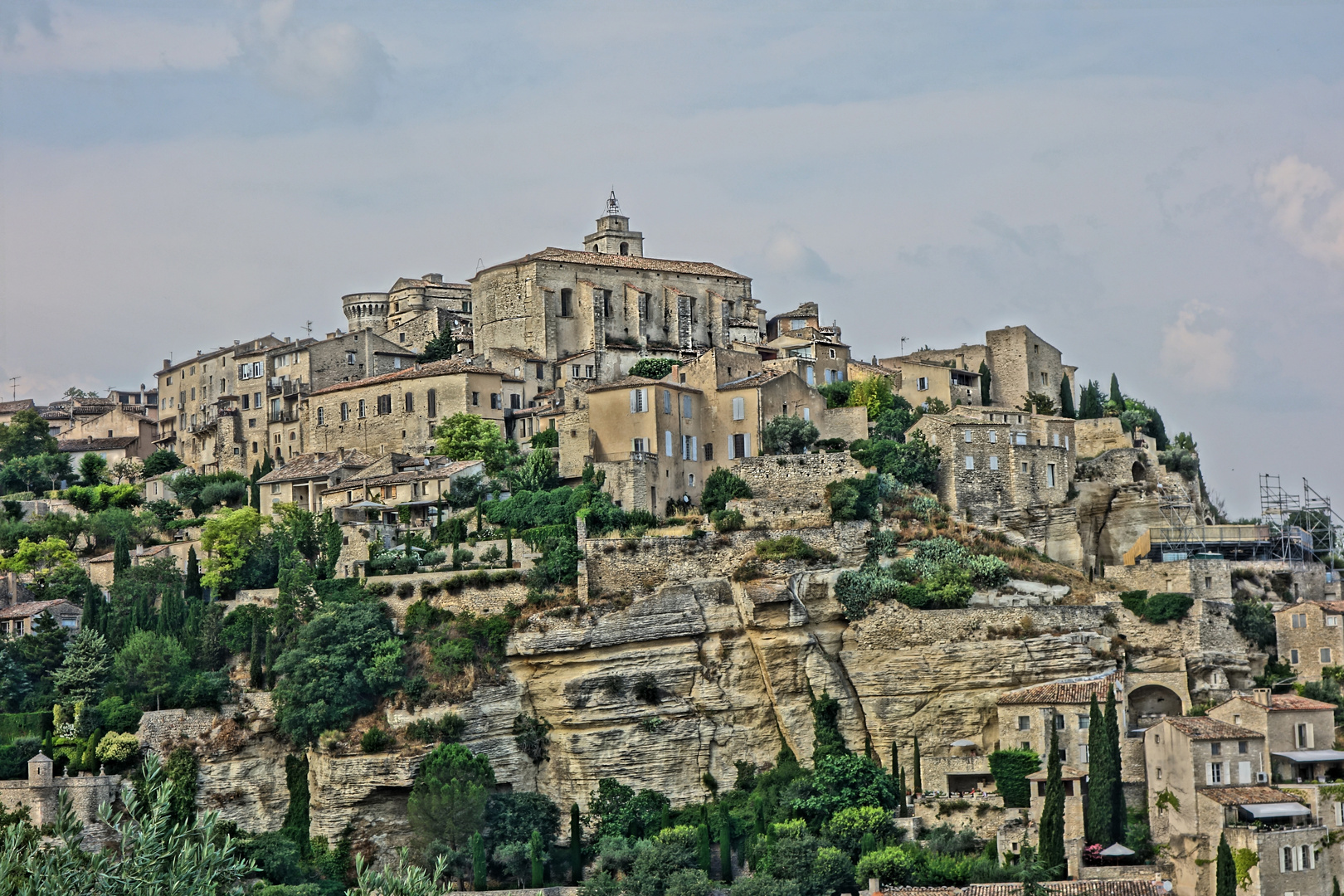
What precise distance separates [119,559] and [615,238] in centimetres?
3210

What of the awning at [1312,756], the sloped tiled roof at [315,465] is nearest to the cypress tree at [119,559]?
the sloped tiled roof at [315,465]

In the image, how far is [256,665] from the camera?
64.1 metres

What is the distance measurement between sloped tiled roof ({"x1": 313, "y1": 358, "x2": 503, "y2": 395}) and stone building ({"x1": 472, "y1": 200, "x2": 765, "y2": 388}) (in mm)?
4013

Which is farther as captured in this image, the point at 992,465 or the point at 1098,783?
the point at 992,465

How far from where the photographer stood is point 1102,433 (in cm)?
7488

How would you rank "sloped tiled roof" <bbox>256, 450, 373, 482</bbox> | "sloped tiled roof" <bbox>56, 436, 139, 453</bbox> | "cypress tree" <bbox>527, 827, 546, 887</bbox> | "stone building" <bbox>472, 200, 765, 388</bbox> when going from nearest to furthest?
1. "cypress tree" <bbox>527, 827, 546, 887</bbox>
2. "sloped tiled roof" <bbox>256, 450, 373, 482</bbox>
3. "stone building" <bbox>472, 200, 765, 388</bbox>
4. "sloped tiled roof" <bbox>56, 436, 139, 453</bbox>

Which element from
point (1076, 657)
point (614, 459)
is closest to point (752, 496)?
point (614, 459)

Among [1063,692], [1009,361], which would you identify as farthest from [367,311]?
[1063,692]

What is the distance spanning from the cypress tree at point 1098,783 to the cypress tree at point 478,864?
58.6ft

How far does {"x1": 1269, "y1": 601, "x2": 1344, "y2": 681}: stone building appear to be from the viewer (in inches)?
2475

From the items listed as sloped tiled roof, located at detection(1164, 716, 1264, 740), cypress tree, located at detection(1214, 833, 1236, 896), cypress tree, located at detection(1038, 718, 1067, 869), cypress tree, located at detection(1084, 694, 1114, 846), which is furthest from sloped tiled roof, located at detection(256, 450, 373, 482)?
cypress tree, located at detection(1214, 833, 1236, 896)

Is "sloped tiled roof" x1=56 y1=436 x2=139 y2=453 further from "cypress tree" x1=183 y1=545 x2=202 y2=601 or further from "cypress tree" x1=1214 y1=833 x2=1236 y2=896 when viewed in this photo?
"cypress tree" x1=1214 y1=833 x2=1236 y2=896

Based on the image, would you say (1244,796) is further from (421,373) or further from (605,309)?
(605,309)

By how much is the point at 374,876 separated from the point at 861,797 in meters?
25.2
